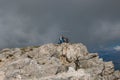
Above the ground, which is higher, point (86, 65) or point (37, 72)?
point (86, 65)

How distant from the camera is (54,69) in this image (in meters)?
82.9

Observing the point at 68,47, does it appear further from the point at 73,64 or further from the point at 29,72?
the point at 29,72

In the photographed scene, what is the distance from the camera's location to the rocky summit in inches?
3132

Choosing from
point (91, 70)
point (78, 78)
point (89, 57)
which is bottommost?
point (78, 78)

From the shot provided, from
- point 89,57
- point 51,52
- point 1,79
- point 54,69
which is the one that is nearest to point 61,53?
point 51,52

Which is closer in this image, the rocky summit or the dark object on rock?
the rocky summit

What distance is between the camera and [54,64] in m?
86.0

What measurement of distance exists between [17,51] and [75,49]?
21.0 m

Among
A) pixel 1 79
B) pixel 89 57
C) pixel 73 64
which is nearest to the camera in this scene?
pixel 1 79

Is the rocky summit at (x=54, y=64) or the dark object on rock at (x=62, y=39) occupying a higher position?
the dark object on rock at (x=62, y=39)

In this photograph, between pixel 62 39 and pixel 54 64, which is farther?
pixel 62 39

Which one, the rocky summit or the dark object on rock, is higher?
the dark object on rock

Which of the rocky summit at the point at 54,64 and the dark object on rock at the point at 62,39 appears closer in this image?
the rocky summit at the point at 54,64

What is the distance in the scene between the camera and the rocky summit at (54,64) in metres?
79.6
